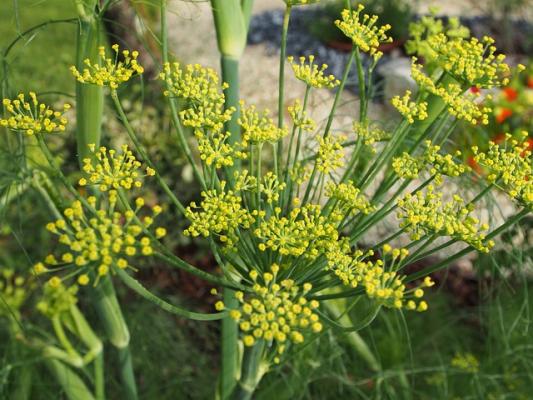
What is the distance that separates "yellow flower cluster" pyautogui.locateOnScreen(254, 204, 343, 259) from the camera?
3.30 ft

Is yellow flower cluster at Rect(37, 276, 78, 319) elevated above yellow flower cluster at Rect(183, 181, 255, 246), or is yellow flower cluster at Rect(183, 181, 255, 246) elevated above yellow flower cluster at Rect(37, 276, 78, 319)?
yellow flower cluster at Rect(183, 181, 255, 246)

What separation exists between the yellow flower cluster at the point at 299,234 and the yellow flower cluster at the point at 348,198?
0.12ft

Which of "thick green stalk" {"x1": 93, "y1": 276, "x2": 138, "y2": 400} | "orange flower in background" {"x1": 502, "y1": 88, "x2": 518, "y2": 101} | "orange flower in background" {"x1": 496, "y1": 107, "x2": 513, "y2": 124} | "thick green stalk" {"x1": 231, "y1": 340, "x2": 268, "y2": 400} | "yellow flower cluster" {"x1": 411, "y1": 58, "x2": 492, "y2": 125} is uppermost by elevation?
"yellow flower cluster" {"x1": 411, "y1": 58, "x2": 492, "y2": 125}

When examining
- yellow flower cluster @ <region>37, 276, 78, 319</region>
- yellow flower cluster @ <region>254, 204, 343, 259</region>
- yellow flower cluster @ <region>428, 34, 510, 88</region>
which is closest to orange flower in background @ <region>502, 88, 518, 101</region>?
yellow flower cluster @ <region>428, 34, 510, 88</region>

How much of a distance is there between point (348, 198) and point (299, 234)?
0.10m

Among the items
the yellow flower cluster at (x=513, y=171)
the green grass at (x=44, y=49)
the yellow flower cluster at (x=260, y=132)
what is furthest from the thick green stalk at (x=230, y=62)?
the green grass at (x=44, y=49)

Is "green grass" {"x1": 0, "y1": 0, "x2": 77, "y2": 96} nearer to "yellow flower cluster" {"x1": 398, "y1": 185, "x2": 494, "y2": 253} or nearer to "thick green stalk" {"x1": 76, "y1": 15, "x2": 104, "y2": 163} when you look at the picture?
"thick green stalk" {"x1": 76, "y1": 15, "x2": 104, "y2": 163}

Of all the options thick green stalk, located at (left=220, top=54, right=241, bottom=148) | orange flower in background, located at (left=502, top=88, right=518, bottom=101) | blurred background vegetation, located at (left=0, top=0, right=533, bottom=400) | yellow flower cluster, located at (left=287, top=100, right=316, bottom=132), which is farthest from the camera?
orange flower in background, located at (left=502, top=88, right=518, bottom=101)

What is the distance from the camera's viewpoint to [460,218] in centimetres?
105

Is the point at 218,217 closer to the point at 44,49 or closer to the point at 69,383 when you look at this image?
the point at 69,383

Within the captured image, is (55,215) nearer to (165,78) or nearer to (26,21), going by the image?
(165,78)

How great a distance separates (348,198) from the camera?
3.46 ft

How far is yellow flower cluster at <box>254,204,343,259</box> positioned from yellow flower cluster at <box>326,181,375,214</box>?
0.12 feet

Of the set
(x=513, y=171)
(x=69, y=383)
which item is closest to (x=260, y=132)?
(x=513, y=171)
